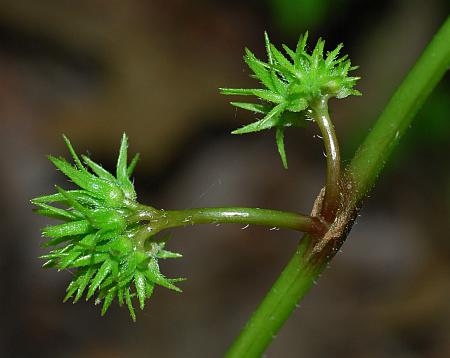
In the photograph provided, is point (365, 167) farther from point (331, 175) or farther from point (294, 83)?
point (294, 83)

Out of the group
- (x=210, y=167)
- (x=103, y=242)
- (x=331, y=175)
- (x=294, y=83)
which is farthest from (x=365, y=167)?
(x=210, y=167)

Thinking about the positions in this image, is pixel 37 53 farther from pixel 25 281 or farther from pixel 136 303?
pixel 136 303

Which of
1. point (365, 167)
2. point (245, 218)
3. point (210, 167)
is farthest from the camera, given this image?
point (210, 167)

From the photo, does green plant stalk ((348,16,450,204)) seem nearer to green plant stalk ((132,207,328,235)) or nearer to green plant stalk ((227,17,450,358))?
green plant stalk ((227,17,450,358))

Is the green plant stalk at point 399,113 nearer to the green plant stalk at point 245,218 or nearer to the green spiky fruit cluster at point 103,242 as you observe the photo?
the green plant stalk at point 245,218

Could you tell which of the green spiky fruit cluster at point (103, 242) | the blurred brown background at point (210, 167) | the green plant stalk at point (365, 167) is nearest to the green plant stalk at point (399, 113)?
the green plant stalk at point (365, 167)
